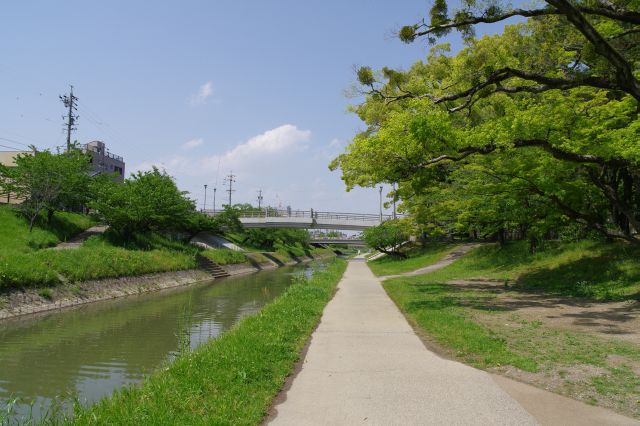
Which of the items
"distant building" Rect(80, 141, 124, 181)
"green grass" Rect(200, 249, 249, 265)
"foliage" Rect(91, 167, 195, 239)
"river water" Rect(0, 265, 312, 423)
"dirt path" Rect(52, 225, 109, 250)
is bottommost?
"river water" Rect(0, 265, 312, 423)

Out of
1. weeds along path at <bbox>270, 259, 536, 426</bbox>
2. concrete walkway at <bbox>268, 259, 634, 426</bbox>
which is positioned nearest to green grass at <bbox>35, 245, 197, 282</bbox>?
weeds along path at <bbox>270, 259, 536, 426</bbox>

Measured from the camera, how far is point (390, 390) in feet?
20.5

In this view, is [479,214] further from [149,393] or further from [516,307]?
[149,393]

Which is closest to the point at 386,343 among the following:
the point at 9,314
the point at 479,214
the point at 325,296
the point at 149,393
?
the point at 149,393

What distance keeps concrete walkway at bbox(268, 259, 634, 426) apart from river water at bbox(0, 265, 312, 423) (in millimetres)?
3375

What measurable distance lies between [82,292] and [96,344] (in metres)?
9.84

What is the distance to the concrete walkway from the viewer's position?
5.24 metres

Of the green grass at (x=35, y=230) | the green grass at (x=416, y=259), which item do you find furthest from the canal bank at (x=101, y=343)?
the green grass at (x=416, y=259)

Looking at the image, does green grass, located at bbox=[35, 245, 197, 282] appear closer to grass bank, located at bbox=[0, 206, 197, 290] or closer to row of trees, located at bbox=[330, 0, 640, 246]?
grass bank, located at bbox=[0, 206, 197, 290]

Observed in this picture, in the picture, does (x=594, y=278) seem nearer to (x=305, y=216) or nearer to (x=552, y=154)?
(x=552, y=154)

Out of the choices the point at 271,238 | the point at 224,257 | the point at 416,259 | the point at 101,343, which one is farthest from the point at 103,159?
the point at 101,343

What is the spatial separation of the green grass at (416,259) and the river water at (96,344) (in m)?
16.6

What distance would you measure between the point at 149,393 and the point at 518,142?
11294 millimetres

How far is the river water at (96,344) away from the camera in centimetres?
866
